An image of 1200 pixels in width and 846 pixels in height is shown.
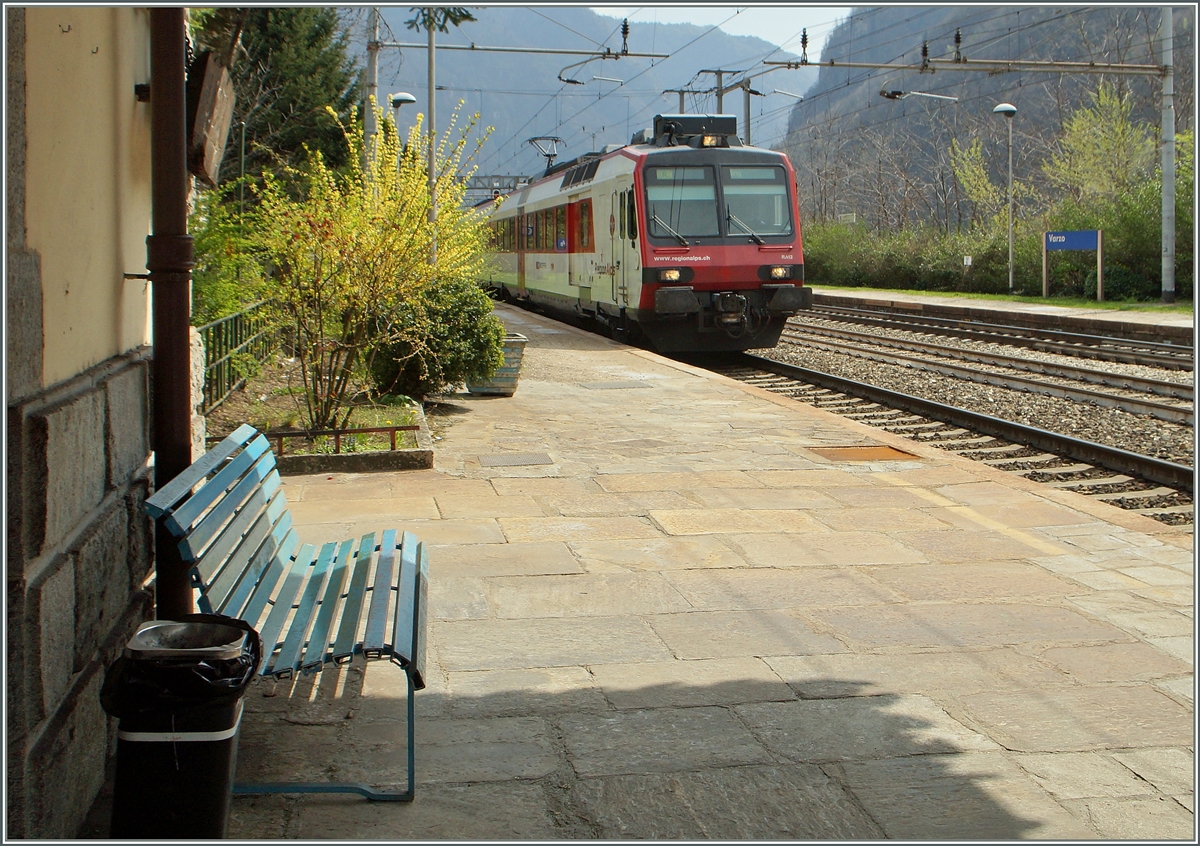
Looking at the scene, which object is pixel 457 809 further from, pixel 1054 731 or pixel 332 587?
pixel 1054 731

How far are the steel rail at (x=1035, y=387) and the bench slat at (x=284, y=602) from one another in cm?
903

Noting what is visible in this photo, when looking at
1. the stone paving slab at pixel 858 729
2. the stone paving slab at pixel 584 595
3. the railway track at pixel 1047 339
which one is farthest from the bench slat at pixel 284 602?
the railway track at pixel 1047 339

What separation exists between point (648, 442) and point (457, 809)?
6.34 m

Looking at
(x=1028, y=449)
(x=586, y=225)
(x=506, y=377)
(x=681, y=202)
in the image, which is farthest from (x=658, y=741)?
(x=586, y=225)

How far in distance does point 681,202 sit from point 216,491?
1300 cm

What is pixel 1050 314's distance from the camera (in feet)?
79.3

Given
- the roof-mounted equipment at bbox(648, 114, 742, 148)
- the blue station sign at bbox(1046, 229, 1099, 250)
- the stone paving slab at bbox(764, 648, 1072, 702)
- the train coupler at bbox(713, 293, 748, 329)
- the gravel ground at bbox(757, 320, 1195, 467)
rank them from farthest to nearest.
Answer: the blue station sign at bbox(1046, 229, 1099, 250)
the roof-mounted equipment at bbox(648, 114, 742, 148)
the train coupler at bbox(713, 293, 748, 329)
the gravel ground at bbox(757, 320, 1195, 467)
the stone paving slab at bbox(764, 648, 1072, 702)

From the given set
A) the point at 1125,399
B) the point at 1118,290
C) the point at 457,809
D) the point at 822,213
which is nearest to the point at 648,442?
the point at 1125,399

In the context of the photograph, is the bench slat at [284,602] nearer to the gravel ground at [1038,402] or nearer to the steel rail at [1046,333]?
the gravel ground at [1038,402]

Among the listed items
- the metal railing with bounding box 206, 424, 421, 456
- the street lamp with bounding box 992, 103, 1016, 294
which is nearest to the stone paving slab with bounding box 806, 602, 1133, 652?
the metal railing with bounding box 206, 424, 421, 456

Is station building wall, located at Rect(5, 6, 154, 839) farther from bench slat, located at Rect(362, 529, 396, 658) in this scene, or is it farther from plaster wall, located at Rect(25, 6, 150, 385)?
bench slat, located at Rect(362, 529, 396, 658)

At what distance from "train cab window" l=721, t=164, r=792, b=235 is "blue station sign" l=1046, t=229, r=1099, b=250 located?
13.6m

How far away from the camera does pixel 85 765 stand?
3.12 meters

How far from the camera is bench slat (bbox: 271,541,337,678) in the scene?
10.7 feet
